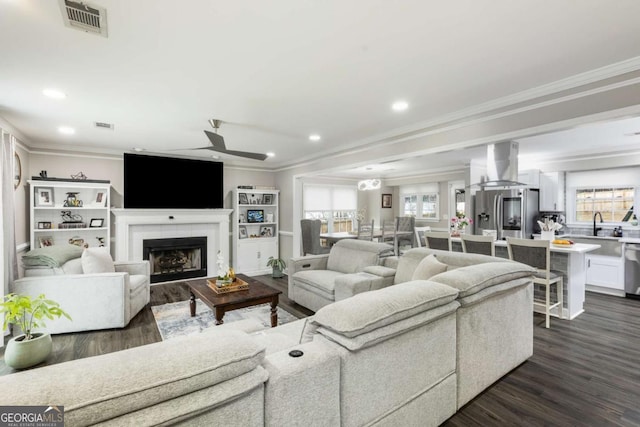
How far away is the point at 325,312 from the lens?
1562mm

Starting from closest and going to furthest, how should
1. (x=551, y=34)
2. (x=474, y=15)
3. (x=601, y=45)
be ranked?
(x=474, y=15)
(x=551, y=34)
(x=601, y=45)

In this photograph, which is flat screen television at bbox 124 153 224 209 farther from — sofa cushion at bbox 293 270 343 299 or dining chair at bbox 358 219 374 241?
dining chair at bbox 358 219 374 241

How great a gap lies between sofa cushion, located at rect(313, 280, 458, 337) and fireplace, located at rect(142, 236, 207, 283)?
515cm

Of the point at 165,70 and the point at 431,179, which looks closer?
the point at 165,70

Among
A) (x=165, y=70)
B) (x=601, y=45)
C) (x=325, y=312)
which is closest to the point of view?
(x=325, y=312)

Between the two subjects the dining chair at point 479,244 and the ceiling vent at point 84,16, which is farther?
the dining chair at point 479,244

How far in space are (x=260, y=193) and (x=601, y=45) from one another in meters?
5.83

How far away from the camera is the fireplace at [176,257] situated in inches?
226

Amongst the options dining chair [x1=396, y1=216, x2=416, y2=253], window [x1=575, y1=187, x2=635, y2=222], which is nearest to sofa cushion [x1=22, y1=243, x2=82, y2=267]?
dining chair [x1=396, y1=216, x2=416, y2=253]

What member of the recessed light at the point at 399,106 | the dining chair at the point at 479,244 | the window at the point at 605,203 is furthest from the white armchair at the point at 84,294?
the window at the point at 605,203

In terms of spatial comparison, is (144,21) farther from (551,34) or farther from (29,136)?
(29,136)

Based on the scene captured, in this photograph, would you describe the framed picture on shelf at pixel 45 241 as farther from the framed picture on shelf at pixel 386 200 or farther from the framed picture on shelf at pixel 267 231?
the framed picture on shelf at pixel 386 200

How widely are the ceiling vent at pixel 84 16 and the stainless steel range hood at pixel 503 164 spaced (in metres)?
3.98

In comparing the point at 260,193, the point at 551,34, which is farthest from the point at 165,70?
the point at 260,193
